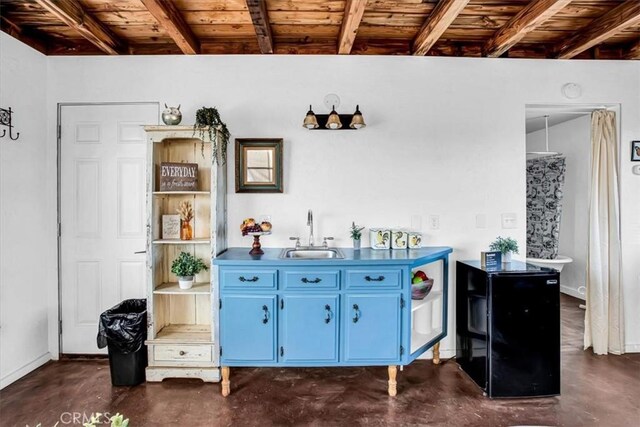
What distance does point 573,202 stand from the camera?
15.0 ft

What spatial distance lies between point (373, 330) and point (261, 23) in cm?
237

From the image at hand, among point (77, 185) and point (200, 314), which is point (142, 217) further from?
point (200, 314)

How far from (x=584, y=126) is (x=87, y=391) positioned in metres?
6.00

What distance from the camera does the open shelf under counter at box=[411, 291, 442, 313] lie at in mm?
2555

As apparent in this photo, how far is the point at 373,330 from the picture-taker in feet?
7.82

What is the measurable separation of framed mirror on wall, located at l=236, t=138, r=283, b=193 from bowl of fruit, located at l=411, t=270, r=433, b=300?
53.6 inches

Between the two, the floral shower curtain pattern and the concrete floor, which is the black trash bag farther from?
the floral shower curtain pattern

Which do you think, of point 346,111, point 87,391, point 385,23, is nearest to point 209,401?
point 87,391

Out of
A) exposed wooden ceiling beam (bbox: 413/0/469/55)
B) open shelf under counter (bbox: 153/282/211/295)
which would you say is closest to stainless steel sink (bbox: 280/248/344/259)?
open shelf under counter (bbox: 153/282/211/295)

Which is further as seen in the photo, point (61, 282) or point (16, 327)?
point (61, 282)

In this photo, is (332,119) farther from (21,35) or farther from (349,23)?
(21,35)

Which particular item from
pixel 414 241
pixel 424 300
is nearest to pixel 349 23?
pixel 414 241

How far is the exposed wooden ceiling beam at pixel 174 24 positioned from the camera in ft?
7.34

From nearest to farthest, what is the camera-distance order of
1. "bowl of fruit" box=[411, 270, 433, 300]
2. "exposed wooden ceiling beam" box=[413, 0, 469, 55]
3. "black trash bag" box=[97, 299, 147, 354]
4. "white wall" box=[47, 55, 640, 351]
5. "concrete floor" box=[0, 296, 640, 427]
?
"concrete floor" box=[0, 296, 640, 427]
"exposed wooden ceiling beam" box=[413, 0, 469, 55]
"black trash bag" box=[97, 299, 147, 354]
"bowl of fruit" box=[411, 270, 433, 300]
"white wall" box=[47, 55, 640, 351]
